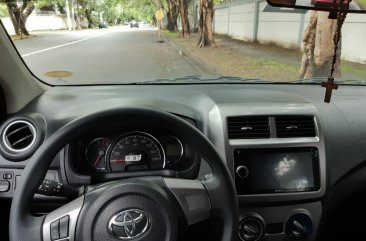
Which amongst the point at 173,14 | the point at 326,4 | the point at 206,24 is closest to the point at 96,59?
the point at 206,24

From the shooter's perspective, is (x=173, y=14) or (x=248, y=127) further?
(x=173, y=14)

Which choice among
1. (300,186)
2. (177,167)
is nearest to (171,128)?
(177,167)

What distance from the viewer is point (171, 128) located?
1513mm

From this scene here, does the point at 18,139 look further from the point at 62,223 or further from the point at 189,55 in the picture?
the point at 189,55

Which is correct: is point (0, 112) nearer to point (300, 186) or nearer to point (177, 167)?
point (177, 167)

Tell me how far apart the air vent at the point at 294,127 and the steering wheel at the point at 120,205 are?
0.83 m

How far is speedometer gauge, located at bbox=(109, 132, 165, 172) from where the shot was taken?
197 cm

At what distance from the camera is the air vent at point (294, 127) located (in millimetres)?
2266

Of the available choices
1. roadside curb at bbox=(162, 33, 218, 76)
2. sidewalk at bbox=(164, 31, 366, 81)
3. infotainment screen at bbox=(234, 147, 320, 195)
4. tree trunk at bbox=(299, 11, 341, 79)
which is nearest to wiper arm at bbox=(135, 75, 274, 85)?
sidewalk at bbox=(164, 31, 366, 81)

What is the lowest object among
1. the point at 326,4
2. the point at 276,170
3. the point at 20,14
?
the point at 276,170

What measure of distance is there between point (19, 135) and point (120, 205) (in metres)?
1.08

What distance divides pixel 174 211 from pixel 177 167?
50 cm

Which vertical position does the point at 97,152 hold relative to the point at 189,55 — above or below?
above

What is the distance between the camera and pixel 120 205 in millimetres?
1481
